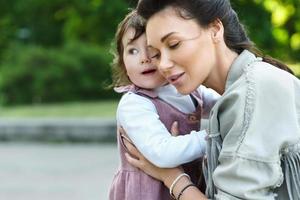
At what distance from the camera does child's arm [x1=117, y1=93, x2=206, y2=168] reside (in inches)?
80.6

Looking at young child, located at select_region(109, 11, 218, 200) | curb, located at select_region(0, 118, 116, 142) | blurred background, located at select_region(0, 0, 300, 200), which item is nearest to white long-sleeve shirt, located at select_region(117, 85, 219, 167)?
young child, located at select_region(109, 11, 218, 200)

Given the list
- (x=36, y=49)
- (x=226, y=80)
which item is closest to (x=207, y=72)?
(x=226, y=80)

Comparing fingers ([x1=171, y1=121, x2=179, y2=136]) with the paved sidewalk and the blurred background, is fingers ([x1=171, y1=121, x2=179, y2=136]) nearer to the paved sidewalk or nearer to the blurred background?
the blurred background

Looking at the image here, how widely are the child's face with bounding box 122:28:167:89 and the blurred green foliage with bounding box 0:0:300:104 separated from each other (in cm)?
947

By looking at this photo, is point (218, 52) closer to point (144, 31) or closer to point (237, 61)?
point (237, 61)

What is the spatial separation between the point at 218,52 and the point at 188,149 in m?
0.31

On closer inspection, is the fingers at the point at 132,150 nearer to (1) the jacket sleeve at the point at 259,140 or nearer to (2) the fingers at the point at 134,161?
(2) the fingers at the point at 134,161

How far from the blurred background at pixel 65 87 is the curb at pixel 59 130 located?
0.04 ft

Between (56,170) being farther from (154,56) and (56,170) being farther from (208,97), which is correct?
(154,56)

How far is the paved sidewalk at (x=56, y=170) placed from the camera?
22.4 feet

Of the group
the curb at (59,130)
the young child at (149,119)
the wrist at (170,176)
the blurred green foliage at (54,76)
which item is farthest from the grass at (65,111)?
the wrist at (170,176)

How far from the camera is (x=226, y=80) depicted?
193 centimetres

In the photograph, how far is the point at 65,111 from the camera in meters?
10.9

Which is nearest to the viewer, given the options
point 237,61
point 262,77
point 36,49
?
point 262,77
